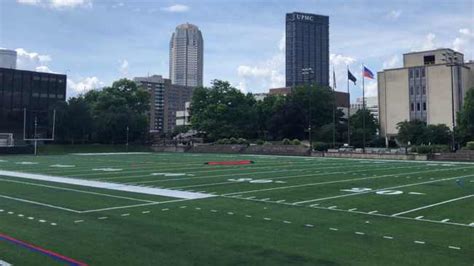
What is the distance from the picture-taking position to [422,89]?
9381 centimetres

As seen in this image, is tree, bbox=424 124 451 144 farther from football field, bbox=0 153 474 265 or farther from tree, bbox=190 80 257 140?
football field, bbox=0 153 474 265

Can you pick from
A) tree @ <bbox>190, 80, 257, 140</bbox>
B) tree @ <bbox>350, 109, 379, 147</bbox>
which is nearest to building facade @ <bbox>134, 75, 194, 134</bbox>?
tree @ <bbox>190, 80, 257, 140</bbox>

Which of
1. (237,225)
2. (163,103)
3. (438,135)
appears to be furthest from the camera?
(163,103)

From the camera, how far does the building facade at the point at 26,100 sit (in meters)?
79.1

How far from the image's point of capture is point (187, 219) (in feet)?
36.9

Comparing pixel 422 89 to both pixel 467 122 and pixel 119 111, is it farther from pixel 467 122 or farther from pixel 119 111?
pixel 119 111

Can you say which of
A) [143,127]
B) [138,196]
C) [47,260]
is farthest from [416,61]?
[47,260]

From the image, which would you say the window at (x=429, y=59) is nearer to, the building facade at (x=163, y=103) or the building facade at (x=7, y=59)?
the building facade at (x=7, y=59)

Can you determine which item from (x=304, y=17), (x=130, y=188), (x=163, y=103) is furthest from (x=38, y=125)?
(x=163, y=103)

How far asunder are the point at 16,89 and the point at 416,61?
76.7 metres

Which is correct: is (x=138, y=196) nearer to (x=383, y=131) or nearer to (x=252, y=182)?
(x=252, y=182)

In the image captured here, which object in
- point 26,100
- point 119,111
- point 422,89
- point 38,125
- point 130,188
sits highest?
point 422,89

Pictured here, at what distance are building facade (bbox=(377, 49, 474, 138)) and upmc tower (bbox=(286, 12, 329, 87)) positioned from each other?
51.2m

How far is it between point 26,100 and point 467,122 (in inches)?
2860
